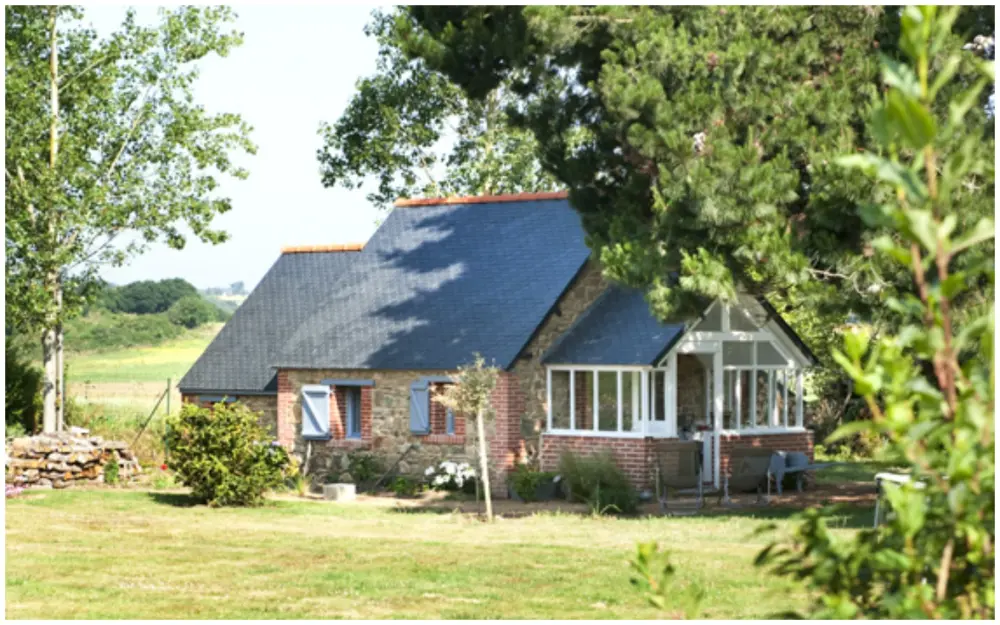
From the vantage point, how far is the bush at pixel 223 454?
2078 centimetres

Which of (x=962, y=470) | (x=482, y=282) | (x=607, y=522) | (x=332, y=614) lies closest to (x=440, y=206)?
(x=482, y=282)

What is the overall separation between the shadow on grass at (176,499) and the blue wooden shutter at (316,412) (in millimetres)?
3423

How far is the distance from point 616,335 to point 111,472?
846 cm

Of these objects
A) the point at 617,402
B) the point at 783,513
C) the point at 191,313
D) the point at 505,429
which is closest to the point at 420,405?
the point at 505,429

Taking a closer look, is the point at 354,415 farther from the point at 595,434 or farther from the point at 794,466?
the point at 794,466

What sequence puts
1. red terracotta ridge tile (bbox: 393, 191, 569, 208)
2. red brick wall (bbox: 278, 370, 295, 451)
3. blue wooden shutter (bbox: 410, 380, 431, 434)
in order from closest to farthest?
blue wooden shutter (bbox: 410, 380, 431, 434) → red brick wall (bbox: 278, 370, 295, 451) → red terracotta ridge tile (bbox: 393, 191, 569, 208)

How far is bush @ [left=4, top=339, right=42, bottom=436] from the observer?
2642 centimetres

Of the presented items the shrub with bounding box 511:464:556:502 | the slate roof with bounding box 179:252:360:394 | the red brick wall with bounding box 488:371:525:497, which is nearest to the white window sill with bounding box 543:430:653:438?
the red brick wall with bounding box 488:371:525:497

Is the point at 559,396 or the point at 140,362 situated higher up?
the point at 140,362

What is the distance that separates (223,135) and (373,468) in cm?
758

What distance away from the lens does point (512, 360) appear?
2356 centimetres

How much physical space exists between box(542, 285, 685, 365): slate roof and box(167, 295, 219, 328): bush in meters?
47.8

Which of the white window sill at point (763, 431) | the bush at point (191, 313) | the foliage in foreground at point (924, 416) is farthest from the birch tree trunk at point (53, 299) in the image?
the bush at point (191, 313)

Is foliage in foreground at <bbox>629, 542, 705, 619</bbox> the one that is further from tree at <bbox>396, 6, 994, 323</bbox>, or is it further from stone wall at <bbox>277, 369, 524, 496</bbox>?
stone wall at <bbox>277, 369, 524, 496</bbox>
